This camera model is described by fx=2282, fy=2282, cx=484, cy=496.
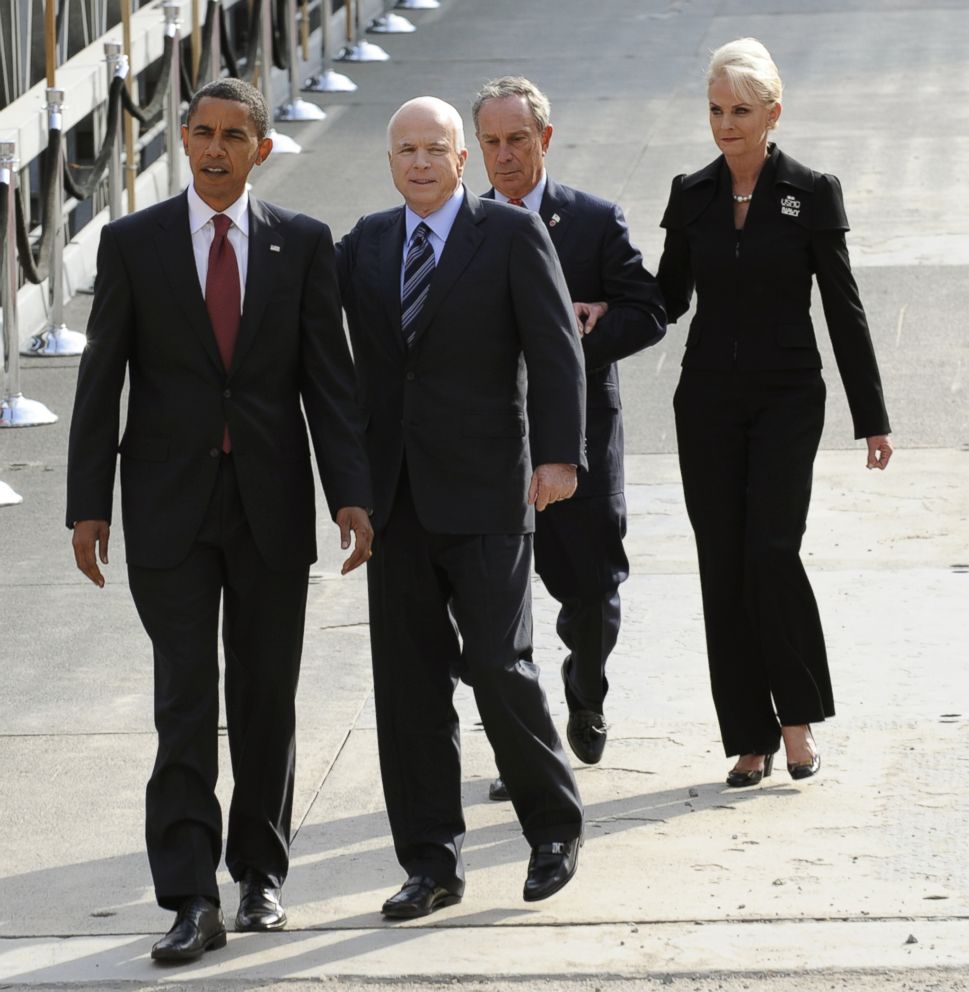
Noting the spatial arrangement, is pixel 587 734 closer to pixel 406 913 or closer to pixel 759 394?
pixel 759 394

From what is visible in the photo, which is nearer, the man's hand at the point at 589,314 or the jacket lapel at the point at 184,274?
the jacket lapel at the point at 184,274

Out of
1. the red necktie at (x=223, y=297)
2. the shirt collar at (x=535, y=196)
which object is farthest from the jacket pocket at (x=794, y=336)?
the red necktie at (x=223, y=297)

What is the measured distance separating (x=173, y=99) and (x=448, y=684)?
29.1ft

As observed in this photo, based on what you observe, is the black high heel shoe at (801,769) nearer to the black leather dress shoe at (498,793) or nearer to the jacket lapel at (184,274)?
the black leather dress shoe at (498,793)

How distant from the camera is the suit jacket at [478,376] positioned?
16.9 feet

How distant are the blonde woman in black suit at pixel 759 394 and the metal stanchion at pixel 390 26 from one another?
14351 millimetres

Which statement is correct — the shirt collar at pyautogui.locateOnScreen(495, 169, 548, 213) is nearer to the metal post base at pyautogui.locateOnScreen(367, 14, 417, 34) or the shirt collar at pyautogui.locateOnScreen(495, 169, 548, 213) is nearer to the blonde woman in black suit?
the blonde woman in black suit

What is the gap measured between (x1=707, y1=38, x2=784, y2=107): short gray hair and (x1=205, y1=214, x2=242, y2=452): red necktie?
1496 mm

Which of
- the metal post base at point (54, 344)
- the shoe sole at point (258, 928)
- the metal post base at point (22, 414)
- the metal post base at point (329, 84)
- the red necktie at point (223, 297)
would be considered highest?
the metal post base at point (329, 84)

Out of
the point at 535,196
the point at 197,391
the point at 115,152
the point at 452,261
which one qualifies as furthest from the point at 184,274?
the point at 115,152

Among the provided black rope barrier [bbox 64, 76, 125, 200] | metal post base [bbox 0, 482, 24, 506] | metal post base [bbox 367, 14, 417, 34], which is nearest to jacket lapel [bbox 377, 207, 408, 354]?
metal post base [bbox 0, 482, 24, 506]

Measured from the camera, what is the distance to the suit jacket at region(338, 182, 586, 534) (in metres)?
5.15

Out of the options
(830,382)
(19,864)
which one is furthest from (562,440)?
(830,382)

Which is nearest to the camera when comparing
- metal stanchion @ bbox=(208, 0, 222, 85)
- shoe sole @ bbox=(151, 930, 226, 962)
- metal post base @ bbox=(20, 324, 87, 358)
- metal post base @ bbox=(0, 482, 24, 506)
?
shoe sole @ bbox=(151, 930, 226, 962)
